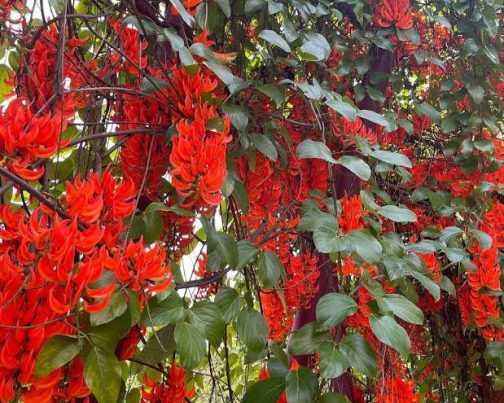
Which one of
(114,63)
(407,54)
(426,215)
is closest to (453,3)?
(407,54)

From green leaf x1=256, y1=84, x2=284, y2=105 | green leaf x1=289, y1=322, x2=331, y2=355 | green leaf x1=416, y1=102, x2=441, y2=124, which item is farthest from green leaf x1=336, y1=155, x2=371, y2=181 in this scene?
green leaf x1=416, y1=102, x2=441, y2=124

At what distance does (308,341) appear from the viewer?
27.0 inches

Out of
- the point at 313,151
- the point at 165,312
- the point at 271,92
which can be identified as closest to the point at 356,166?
the point at 313,151

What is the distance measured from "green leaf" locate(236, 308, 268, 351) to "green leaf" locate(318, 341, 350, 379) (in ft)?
0.32

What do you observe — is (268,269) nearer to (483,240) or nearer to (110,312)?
(110,312)

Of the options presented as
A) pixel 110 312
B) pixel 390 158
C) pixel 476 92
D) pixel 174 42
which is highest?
pixel 174 42

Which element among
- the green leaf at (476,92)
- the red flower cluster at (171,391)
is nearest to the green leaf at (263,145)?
the red flower cluster at (171,391)

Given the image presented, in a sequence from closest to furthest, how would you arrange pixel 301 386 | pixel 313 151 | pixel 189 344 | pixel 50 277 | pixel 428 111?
1. pixel 50 277
2. pixel 189 344
3. pixel 301 386
4. pixel 313 151
5. pixel 428 111

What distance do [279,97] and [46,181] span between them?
0.40 metres

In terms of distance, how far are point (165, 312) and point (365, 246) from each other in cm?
29

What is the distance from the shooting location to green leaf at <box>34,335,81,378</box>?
417 mm

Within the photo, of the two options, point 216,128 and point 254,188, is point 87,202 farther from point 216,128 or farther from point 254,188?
point 254,188

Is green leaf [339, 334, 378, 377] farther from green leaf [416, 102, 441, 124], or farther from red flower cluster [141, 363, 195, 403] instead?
green leaf [416, 102, 441, 124]

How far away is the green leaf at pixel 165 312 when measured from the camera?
58 cm
